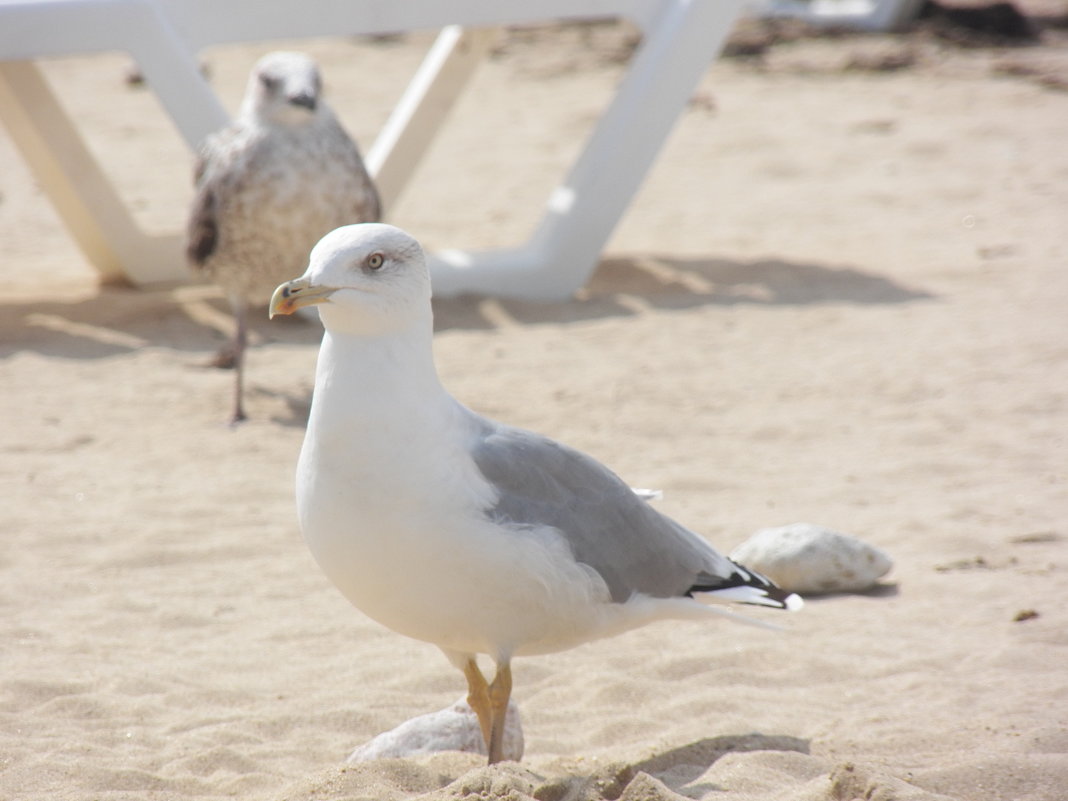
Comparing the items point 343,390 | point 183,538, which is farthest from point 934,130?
point 343,390

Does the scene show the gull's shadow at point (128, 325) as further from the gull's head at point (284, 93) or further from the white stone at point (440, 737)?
the white stone at point (440, 737)

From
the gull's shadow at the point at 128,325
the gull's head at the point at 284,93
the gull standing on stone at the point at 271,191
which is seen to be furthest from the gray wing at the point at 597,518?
the gull's shadow at the point at 128,325

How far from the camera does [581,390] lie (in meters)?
6.71

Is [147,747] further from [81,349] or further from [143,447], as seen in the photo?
[81,349]

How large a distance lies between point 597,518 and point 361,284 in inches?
34.2

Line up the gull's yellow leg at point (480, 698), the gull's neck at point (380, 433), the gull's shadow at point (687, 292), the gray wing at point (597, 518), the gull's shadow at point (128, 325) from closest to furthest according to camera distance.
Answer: the gull's neck at point (380, 433) → the gray wing at point (597, 518) → the gull's yellow leg at point (480, 698) → the gull's shadow at point (128, 325) → the gull's shadow at point (687, 292)

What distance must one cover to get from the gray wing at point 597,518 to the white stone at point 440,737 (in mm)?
469

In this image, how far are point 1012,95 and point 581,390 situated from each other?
7.61 metres

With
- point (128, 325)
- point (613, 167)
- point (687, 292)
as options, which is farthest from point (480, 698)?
point (613, 167)

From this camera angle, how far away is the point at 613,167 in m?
8.35

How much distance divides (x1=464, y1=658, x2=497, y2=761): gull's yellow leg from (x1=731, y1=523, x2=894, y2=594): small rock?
139 cm

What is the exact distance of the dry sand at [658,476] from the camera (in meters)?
3.56

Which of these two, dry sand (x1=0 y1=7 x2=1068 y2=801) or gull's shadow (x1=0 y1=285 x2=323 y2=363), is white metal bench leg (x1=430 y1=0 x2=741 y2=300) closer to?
dry sand (x1=0 y1=7 x2=1068 y2=801)

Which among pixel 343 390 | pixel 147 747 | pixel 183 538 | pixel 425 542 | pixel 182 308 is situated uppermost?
pixel 343 390
